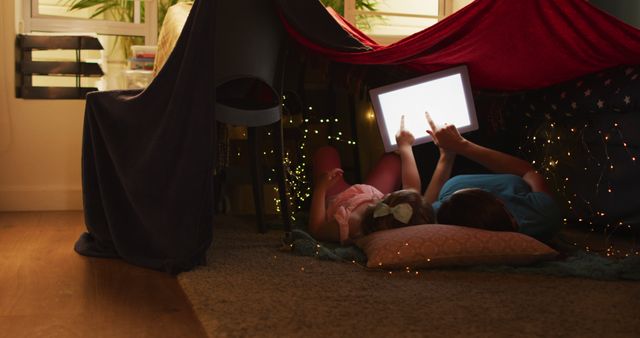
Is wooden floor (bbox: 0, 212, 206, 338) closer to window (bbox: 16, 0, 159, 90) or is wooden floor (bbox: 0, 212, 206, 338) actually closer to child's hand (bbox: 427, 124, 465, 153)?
child's hand (bbox: 427, 124, 465, 153)

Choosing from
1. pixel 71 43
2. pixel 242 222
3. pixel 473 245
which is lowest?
pixel 242 222

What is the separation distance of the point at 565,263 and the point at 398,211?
433 millimetres

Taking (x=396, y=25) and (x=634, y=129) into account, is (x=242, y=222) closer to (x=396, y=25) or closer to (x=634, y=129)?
(x=634, y=129)

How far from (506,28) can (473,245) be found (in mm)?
686

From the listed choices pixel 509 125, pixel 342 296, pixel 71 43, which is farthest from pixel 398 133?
pixel 71 43

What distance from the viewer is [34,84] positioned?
10.7 feet

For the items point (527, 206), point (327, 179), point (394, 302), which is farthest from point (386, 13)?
point (394, 302)

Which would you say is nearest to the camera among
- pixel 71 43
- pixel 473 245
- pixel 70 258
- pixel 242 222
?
pixel 473 245

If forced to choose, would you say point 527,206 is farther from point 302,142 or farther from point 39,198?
point 39,198

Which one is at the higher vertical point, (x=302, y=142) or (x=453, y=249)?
(x=302, y=142)

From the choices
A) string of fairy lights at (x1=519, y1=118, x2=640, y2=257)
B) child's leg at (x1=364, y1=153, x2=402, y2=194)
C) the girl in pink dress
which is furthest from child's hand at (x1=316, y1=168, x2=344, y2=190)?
string of fairy lights at (x1=519, y1=118, x2=640, y2=257)

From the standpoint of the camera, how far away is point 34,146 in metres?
3.21

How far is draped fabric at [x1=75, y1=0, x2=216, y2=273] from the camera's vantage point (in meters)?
1.80

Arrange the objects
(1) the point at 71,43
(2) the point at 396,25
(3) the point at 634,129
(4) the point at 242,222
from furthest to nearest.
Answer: (2) the point at 396,25
(1) the point at 71,43
(4) the point at 242,222
(3) the point at 634,129
